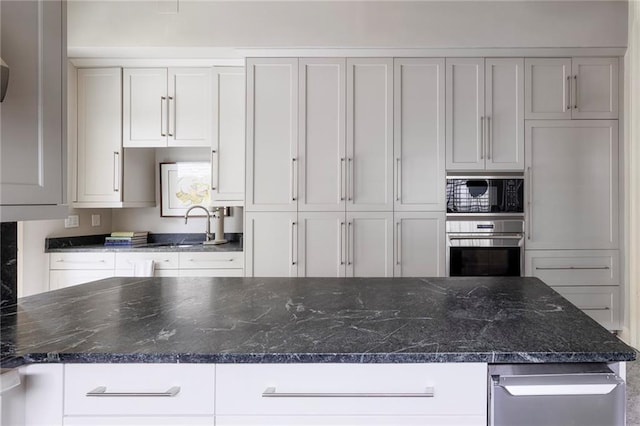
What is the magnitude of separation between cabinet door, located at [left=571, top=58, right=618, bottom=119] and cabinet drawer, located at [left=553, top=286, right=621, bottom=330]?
138cm

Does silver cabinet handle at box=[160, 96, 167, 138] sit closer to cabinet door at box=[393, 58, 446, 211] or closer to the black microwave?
cabinet door at box=[393, 58, 446, 211]

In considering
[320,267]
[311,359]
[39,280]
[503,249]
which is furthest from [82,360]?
[503,249]

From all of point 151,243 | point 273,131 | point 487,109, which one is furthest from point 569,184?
point 151,243

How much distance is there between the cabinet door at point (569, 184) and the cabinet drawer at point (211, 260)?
238 centimetres

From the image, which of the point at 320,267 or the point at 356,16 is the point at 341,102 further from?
the point at 320,267

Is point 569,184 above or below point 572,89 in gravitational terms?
below

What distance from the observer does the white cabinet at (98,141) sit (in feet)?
9.79

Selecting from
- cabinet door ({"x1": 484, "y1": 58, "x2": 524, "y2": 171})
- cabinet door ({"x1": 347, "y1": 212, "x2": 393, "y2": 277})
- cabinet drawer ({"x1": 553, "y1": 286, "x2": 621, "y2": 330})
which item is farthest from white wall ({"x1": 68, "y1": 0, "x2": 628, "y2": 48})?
cabinet drawer ({"x1": 553, "y1": 286, "x2": 621, "y2": 330})

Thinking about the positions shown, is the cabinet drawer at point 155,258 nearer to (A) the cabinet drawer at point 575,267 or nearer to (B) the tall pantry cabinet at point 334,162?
(B) the tall pantry cabinet at point 334,162

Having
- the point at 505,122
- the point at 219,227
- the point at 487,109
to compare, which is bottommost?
the point at 219,227

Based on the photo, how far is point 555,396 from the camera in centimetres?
82

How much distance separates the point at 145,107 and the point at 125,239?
1.18 metres

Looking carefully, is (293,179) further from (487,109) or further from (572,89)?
(572,89)

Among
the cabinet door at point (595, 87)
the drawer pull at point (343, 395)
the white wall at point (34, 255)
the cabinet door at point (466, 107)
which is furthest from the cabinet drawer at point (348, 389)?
the cabinet door at point (595, 87)
